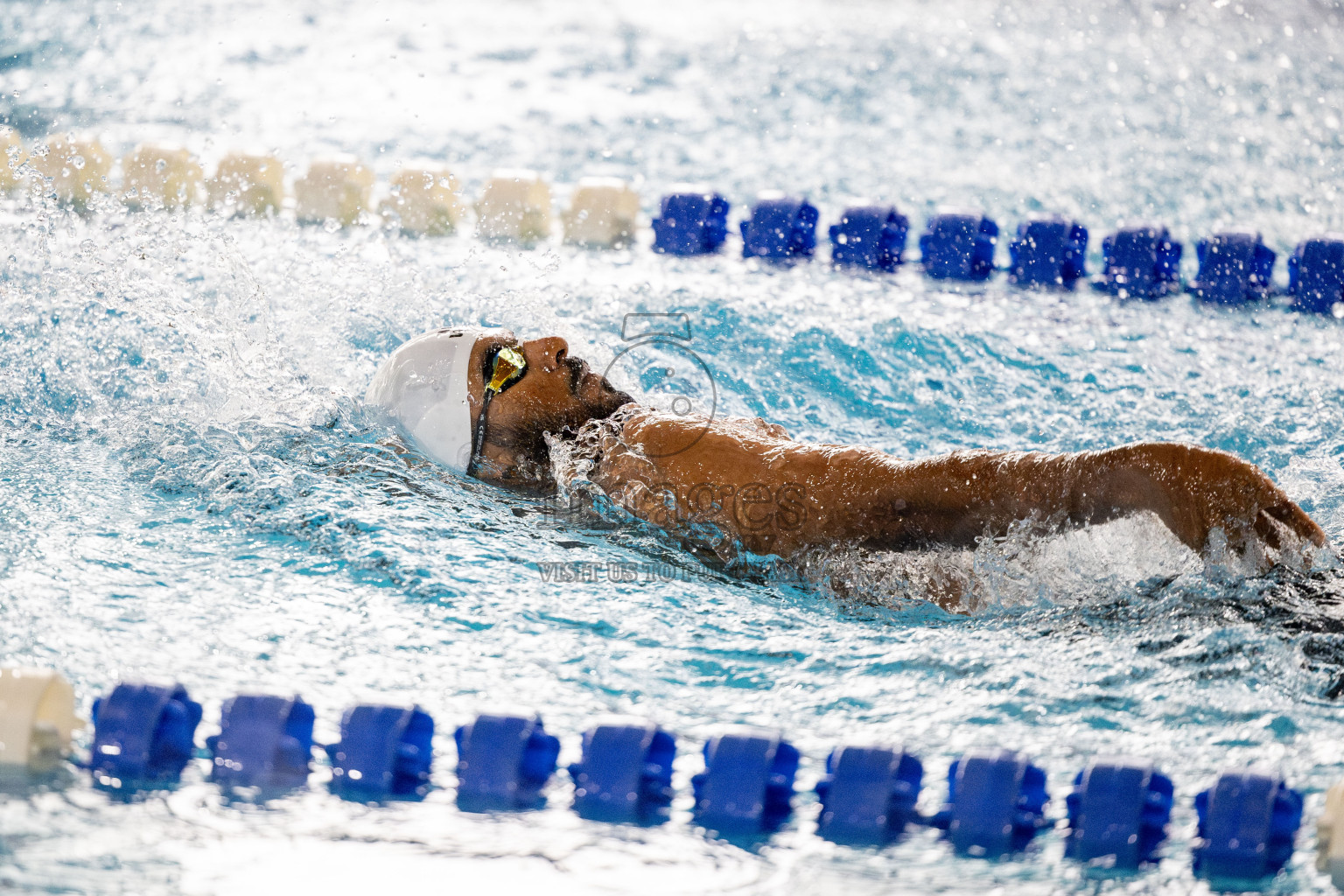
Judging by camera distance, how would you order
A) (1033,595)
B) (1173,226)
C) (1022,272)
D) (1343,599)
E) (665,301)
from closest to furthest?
(1343,599), (1033,595), (665,301), (1022,272), (1173,226)

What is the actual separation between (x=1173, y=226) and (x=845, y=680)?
4.19 metres

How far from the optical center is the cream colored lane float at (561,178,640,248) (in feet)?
15.9

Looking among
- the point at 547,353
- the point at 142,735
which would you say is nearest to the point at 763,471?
the point at 547,353

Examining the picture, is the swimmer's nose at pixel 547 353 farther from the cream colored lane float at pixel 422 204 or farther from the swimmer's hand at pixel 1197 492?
Result: the cream colored lane float at pixel 422 204

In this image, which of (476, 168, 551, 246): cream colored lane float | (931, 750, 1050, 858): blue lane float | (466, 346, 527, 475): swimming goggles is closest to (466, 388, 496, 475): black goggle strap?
(466, 346, 527, 475): swimming goggles

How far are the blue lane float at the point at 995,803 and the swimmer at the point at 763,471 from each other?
415mm

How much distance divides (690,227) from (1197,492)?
10.4 feet

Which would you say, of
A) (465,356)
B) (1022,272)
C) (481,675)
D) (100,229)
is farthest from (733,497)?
(100,229)

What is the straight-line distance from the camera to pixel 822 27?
30.2 feet

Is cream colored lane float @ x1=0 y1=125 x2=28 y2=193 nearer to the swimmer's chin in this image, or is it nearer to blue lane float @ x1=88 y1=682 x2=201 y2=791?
the swimmer's chin

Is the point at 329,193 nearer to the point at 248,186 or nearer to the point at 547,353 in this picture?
the point at 248,186

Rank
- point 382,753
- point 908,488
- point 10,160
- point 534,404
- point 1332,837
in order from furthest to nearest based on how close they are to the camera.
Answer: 1. point 10,160
2. point 534,404
3. point 908,488
4. point 382,753
5. point 1332,837

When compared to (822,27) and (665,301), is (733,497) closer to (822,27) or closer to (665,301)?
(665,301)

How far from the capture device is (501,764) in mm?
1756
